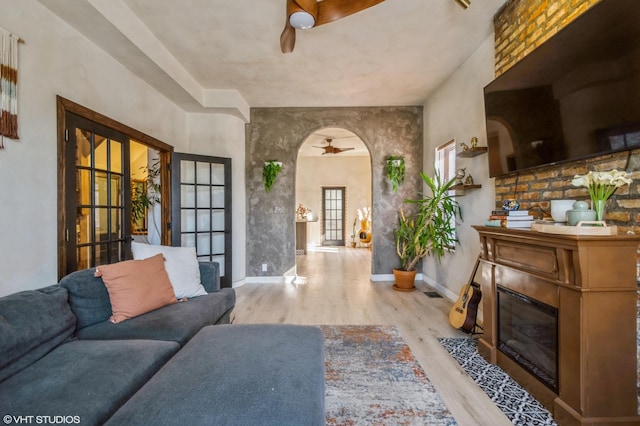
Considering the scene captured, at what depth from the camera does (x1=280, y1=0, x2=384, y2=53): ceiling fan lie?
196 centimetres

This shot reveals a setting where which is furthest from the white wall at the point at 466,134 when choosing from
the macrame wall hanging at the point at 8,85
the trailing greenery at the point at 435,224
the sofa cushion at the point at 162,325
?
the macrame wall hanging at the point at 8,85

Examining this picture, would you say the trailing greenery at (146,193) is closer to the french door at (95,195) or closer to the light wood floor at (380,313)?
the french door at (95,195)

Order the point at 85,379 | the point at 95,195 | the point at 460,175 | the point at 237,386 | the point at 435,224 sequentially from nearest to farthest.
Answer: the point at 237,386 → the point at 85,379 → the point at 95,195 → the point at 460,175 → the point at 435,224

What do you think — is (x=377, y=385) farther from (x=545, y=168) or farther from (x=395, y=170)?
(x=395, y=170)

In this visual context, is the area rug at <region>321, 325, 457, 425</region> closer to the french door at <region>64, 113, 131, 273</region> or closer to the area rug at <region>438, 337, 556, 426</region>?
the area rug at <region>438, 337, 556, 426</region>

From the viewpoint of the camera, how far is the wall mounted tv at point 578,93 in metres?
1.44

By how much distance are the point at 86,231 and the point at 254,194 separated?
2.61 meters

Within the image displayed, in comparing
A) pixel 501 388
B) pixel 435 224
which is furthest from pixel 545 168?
pixel 435 224

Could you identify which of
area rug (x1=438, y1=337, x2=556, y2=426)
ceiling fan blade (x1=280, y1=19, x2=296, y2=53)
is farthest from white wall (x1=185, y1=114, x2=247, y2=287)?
area rug (x1=438, y1=337, x2=556, y2=426)

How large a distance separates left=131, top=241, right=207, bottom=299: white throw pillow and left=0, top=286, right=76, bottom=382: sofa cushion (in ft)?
2.13

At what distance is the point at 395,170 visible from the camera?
4.75m

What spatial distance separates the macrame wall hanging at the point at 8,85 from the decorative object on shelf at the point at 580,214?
3.43m

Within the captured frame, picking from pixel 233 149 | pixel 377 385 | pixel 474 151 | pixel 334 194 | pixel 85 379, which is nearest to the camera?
pixel 85 379

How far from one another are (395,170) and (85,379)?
4414mm
